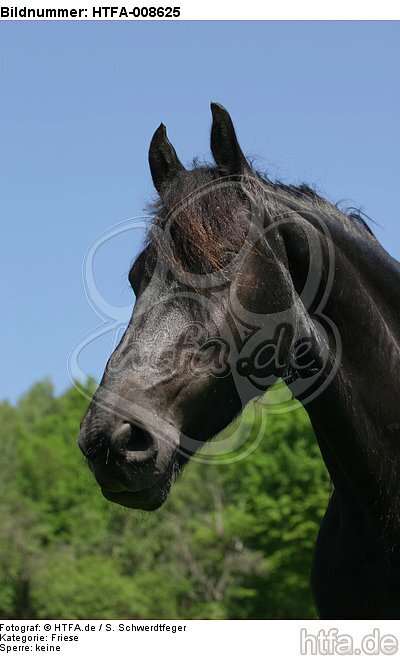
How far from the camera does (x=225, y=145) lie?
14.9 feet

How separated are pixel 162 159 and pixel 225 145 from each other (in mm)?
508

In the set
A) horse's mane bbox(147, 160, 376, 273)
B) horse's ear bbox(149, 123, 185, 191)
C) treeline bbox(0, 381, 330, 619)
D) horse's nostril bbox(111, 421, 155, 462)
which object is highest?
treeline bbox(0, 381, 330, 619)

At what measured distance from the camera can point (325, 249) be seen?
4781 millimetres

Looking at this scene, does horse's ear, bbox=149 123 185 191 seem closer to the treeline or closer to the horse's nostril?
the horse's nostril

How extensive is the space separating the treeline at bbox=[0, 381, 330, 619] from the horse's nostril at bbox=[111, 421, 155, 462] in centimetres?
3645

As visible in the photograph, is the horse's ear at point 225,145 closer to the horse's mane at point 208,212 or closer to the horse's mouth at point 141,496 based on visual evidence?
the horse's mane at point 208,212

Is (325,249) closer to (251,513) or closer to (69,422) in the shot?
(251,513)

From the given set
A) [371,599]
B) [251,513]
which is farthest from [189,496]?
[371,599]

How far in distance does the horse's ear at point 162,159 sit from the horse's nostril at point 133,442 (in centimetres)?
164

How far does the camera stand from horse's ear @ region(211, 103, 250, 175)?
14.5 ft

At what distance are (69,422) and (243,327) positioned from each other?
232 feet

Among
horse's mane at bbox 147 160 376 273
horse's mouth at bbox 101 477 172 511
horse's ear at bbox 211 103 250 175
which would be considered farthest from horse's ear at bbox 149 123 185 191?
horse's mouth at bbox 101 477 172 511

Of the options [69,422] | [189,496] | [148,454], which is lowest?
[148,454]

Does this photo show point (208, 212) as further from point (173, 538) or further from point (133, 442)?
point (173, 538)
